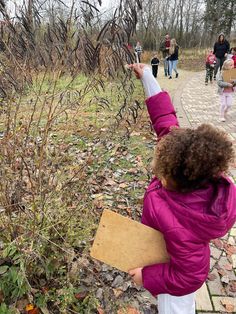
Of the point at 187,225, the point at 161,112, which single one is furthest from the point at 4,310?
the point at 161,112

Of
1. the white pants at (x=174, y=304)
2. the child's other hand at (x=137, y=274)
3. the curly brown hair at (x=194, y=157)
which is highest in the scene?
the curly brown hair at (x=194, y=157)

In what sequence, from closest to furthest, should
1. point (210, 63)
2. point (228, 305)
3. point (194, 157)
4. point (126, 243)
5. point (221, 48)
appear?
point (194, 157)
point (126, 243)
point (228, 305)
point (221, 48)
point (210, 63)

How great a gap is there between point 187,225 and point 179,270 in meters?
0.22

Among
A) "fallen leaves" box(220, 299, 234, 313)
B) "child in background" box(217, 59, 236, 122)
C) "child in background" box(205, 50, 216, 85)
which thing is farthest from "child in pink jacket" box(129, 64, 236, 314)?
"child in background" box(205, 50, 216, 85)

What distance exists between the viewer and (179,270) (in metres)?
1.46

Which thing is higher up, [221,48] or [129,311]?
[221,48]

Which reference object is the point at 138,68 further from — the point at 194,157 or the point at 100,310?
the point at 100,310

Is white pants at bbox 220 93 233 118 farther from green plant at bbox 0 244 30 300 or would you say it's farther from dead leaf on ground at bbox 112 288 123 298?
green plant at bbox 0 244 30 300

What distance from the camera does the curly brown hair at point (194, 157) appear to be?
1327mm

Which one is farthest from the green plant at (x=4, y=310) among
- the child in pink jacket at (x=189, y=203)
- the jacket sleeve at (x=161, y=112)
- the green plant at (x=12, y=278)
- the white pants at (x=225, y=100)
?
the white pants at (x=225, y=100)

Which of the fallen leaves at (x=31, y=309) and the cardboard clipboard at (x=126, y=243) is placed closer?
the cardboard clipboard at (x=126, y=243)

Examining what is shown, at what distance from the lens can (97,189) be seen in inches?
149

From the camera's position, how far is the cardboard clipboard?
1500 mm

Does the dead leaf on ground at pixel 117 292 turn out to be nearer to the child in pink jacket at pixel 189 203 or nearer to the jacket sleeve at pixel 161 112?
the child in pink jacket at pixel 189 203
